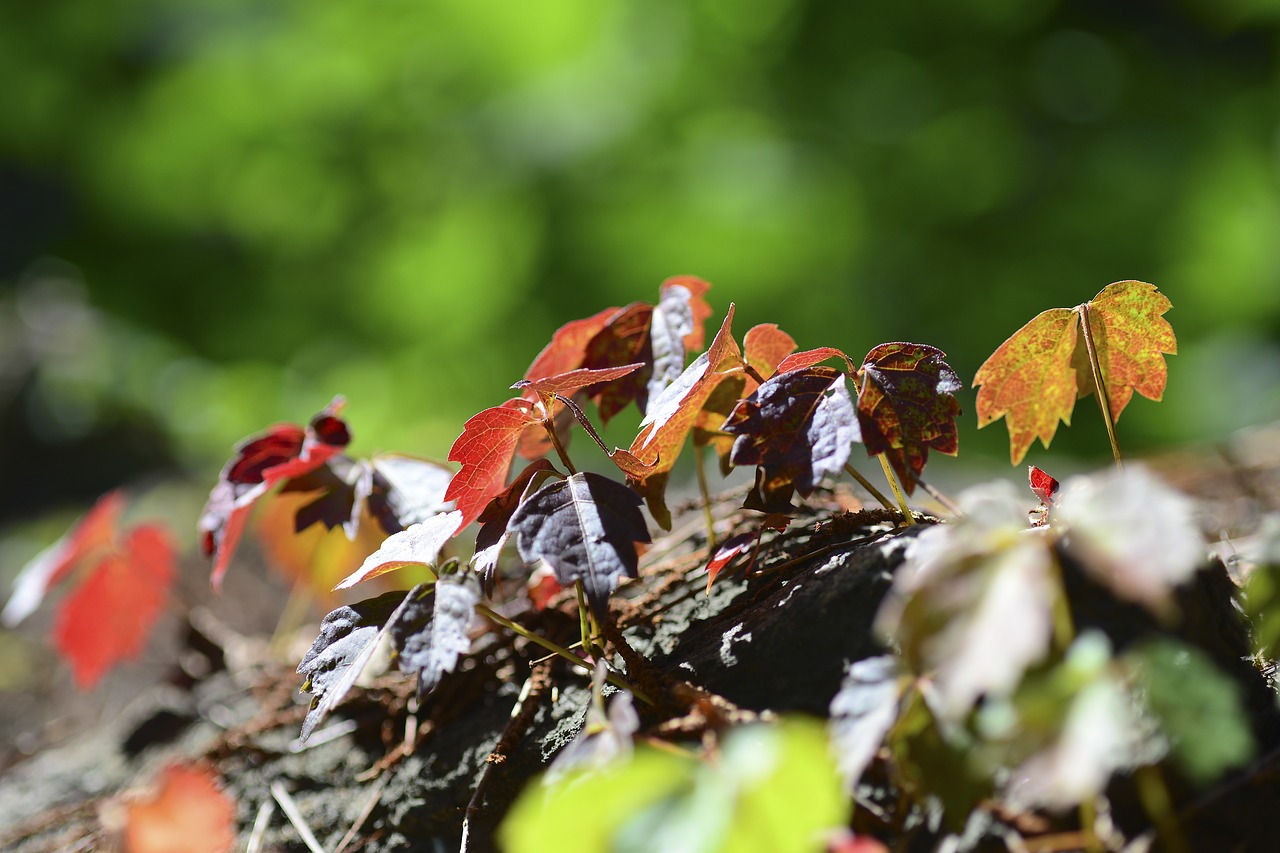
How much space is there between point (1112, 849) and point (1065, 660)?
0.33ft

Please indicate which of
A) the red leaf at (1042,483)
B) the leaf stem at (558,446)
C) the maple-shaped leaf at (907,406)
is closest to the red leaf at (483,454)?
the leaf stem at (558,446)

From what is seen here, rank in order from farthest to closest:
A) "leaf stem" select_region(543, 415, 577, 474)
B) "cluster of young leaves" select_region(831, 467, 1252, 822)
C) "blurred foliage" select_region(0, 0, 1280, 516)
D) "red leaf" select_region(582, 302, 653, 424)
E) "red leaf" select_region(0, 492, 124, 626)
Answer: "blurred foliage" select_region(0, 0, 1280, 516) → "red leaf" select_region(0, 492, 124, 626) → "red leaf" select_region(582, 302, 653, 424) → "leaf stem" select_region(543, 415, 577, 474) → "cluster of young leaves" select_region(831, 467, 1252, 822)

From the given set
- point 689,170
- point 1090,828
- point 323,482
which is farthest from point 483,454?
point 689,170

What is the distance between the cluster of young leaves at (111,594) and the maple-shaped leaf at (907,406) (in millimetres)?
886

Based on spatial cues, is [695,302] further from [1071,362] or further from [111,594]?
[111,594]

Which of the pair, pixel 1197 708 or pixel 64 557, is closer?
pixel 1197 708

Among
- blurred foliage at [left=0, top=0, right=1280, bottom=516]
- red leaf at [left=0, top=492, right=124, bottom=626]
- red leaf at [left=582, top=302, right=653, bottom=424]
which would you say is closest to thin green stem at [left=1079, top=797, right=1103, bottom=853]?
red leaf at [left=582, top=302, right=653, bottom=424]

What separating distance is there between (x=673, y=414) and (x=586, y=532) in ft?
0.28

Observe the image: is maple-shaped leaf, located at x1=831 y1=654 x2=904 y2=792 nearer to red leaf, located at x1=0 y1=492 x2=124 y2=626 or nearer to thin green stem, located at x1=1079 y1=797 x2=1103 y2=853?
thin green stem, located at x1=1079 y1=797 x2=1103 y2=853

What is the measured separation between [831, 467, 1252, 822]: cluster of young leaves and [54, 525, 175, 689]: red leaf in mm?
942

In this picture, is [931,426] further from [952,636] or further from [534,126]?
[534,126]

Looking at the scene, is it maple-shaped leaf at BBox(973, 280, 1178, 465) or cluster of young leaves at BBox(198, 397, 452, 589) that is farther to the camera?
cluster of young leaves at BBox(198, 397, 452, 589)

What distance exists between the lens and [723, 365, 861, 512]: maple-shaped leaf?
1.66 ft

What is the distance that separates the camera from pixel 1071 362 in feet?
2.05
